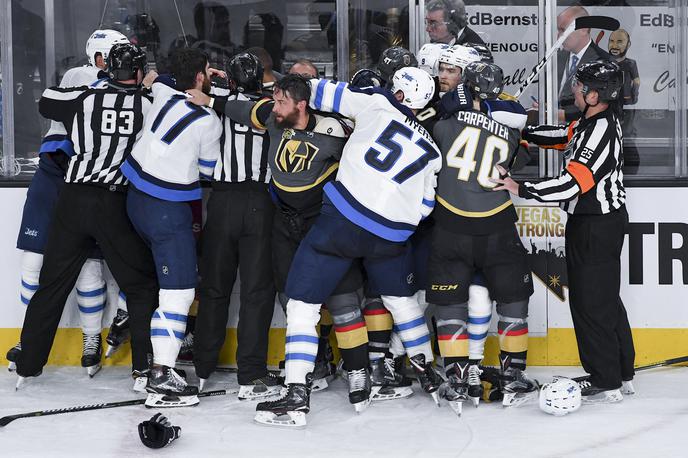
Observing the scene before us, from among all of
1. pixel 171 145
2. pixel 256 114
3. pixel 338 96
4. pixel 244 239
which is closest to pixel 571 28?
pixel 338 96

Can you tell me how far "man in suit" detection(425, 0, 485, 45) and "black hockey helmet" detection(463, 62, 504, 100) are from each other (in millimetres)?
615

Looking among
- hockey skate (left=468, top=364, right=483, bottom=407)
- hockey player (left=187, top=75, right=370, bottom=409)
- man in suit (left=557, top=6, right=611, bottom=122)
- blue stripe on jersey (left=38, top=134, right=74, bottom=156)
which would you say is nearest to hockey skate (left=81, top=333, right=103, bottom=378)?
blue stripe on jersey (left=38, top=134, right=74, bottom=156)

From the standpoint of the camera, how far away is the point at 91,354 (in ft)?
15.1

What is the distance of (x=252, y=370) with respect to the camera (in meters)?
4.27

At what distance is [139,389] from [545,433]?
1.69m

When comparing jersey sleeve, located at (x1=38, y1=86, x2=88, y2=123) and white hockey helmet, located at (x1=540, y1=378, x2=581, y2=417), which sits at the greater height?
jersey sleeve, located at (x1=38, y1=86, x2=88, y2=123)

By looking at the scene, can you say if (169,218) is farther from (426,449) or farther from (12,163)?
(426,449)

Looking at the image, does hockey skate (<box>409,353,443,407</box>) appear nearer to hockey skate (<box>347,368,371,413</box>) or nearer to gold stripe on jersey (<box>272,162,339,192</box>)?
hockey skate (<box>347,368,371,413</box>)

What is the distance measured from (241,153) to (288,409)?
3.55 ft

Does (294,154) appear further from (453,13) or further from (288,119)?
(453,13)

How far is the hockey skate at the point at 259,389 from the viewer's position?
4.25 meters

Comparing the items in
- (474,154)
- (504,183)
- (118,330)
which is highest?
(474,154)

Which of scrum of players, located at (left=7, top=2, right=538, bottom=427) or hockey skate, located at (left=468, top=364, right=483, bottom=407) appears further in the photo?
hockey skate, located at (left=468, top=364, right=483, bottom=407)

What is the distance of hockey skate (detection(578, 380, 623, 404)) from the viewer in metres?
4.19
